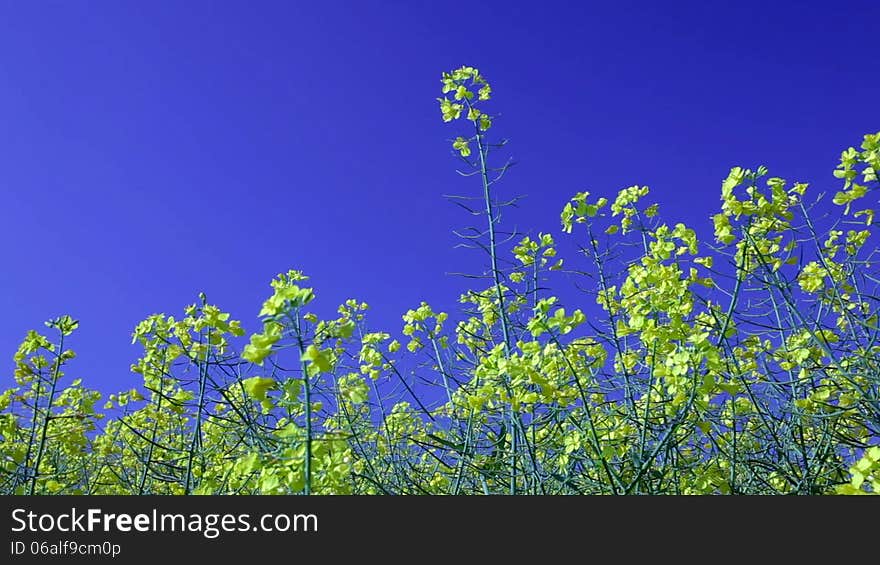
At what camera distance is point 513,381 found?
9.99 ft

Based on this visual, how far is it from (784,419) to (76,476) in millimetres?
4831

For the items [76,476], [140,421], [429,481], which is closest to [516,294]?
[429,481]

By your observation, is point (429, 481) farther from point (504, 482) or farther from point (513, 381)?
point (513, 381)

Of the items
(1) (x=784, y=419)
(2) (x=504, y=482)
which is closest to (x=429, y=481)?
(2) (x=504, y=482)

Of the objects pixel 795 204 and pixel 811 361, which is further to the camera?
pixel 811 361

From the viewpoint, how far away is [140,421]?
4824mm

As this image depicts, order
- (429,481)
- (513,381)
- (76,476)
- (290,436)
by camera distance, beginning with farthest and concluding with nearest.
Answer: (76,476) → (429,481) → (513,381) → (290,436)
